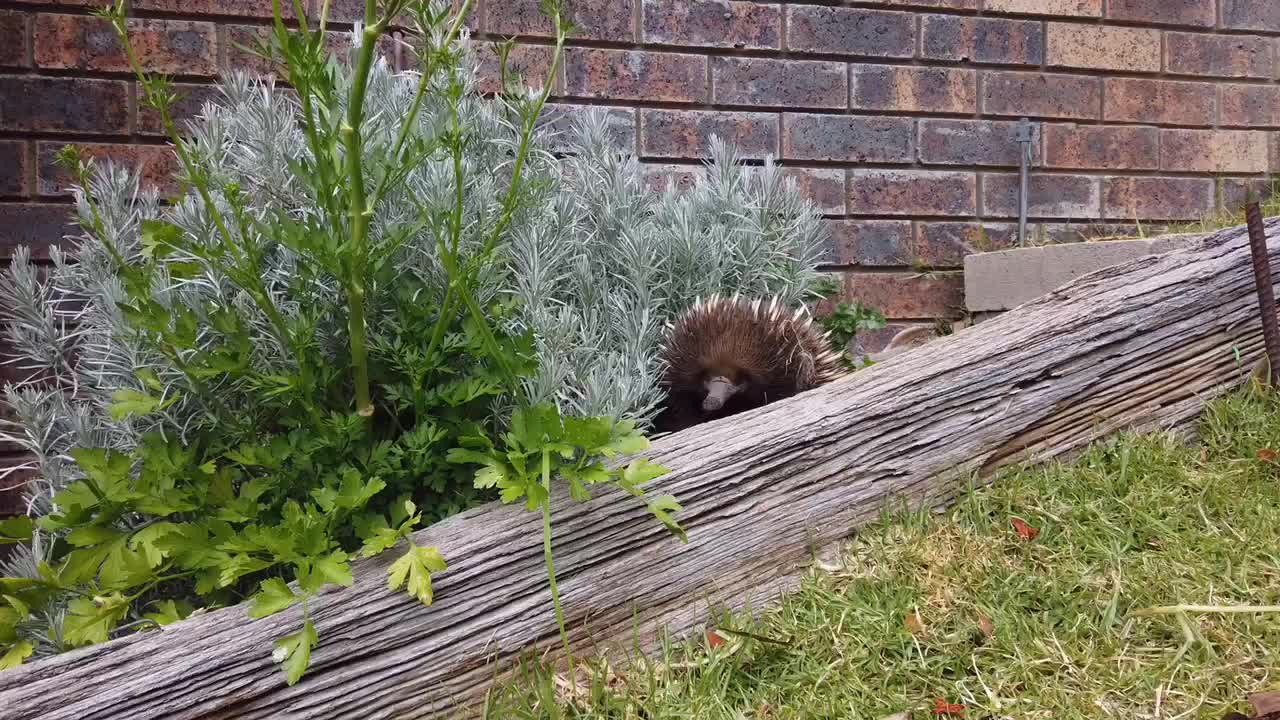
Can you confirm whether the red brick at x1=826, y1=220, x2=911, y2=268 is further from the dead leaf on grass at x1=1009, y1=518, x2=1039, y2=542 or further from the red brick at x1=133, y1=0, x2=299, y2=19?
the red brick at x1=133, y1=0, x2=299, y2=19

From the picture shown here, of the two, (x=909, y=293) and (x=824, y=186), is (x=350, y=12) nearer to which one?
(x=824, y=186)

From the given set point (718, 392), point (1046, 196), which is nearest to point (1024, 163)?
point (1046, 196)

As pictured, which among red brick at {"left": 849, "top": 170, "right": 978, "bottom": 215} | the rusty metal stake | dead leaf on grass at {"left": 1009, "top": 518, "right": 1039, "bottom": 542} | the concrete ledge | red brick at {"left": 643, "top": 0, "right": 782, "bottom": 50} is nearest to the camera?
dead leaf on grass at {"left": 1009, "top": 518, "right": 1039, "bottom": 542}

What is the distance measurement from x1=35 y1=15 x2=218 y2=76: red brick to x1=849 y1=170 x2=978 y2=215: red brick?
7.82ft

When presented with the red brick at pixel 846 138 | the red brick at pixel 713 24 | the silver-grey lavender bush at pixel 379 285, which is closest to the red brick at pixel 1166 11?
the red brick at pixel 846 138

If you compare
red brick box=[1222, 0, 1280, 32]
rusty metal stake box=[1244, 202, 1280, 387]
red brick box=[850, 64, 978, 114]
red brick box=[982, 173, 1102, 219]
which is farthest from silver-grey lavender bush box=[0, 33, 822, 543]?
red brick box=[1222, 0, 1280, 32]

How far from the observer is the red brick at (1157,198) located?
3717 mm

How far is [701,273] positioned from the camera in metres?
2.72

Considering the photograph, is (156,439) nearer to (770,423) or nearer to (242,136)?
(242,136)

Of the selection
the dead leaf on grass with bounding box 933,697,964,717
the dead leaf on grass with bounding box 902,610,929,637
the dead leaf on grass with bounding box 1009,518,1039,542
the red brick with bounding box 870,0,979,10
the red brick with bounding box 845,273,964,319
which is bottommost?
the dead leaf on grass with bounding box 933,697,964,717

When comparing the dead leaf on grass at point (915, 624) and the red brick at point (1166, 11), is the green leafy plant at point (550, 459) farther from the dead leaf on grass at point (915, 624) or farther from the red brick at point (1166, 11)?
the red brick at point (1166, 11)

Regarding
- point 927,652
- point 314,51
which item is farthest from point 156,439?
point 927,652

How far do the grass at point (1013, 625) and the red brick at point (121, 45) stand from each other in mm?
2385

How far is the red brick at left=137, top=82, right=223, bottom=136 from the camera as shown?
2.92m
